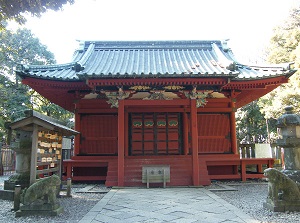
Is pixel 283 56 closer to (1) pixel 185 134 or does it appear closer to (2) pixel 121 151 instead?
(1) pixel 185 134

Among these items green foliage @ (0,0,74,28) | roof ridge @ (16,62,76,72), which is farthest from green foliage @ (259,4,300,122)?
green foliage @ (0,0,74,28)

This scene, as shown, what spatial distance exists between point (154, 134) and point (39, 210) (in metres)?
6.47

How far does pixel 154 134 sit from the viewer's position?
1140 cm

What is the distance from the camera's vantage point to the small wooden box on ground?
29.1 ft

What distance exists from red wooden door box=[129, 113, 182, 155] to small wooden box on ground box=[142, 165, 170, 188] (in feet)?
7.67

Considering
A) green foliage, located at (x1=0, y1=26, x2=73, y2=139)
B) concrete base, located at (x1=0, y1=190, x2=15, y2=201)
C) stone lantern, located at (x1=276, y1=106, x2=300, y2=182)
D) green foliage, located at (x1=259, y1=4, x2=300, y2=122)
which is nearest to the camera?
stone lantern, located at (x1=276, y1=106, x2=300, y2=182)

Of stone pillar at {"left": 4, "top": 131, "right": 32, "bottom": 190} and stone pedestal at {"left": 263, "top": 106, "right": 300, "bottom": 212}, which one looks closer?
stone pedestal at {"left": 263, "top": 106, "right": 300, "bottom": 212}

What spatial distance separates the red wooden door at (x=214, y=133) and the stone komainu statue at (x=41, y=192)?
7.12 m

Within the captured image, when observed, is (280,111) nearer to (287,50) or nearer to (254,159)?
(287,50)

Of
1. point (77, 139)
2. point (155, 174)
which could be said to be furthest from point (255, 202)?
point (77, 139)

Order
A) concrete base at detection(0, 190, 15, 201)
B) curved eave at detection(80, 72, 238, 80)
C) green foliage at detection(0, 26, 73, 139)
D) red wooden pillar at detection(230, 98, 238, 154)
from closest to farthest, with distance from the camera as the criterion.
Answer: concrete base at detection(0, 190, 15, 201), curved eave at detection(80, 72, 238, 80), red wooden pillar at detection(230, 98, 238, 154), green foliage at detection(0, 26, 73, 139)

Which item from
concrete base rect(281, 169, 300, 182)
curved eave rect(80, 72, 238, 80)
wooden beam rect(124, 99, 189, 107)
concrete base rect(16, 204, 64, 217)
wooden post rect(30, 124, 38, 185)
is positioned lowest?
concrete base rect(16, 204, 64, 217)

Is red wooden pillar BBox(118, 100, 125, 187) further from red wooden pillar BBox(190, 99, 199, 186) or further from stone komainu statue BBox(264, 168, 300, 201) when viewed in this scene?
stone komainu statue BBox(264, 168, 300, 201)

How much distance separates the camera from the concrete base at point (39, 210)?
5441 mm
